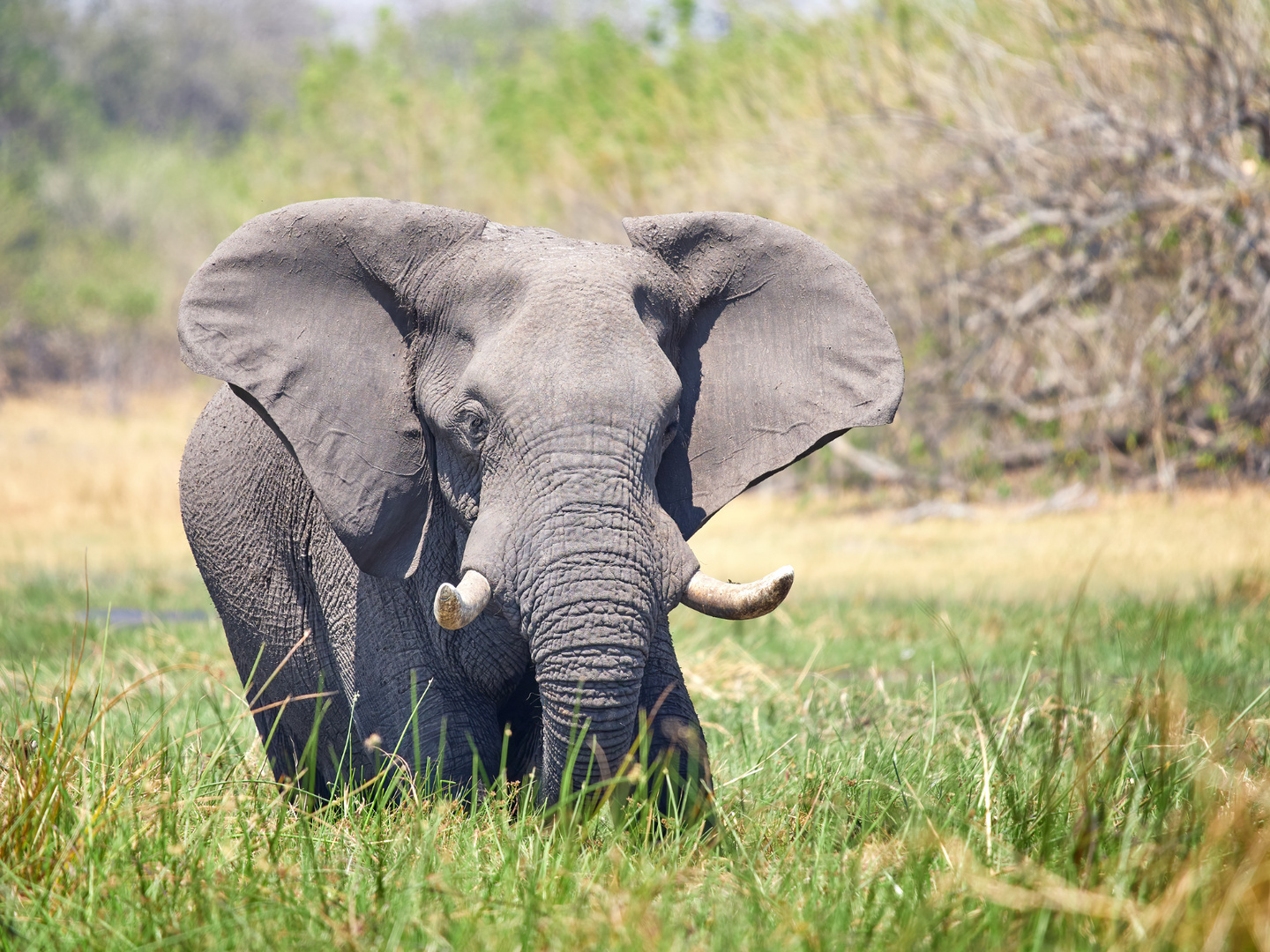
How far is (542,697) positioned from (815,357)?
4.80ft

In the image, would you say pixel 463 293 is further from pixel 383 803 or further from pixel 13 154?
pixel 13 154

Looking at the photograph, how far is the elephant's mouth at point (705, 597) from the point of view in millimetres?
3160

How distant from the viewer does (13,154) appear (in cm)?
5078

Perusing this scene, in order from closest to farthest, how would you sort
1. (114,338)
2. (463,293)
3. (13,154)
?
(463,293), (114,338), (13,154)

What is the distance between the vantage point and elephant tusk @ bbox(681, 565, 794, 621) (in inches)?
130

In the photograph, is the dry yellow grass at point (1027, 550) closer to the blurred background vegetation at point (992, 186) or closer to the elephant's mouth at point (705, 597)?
the blurred background vegetation at point (992, 186)

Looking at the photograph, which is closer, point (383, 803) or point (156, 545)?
point (383, 803)

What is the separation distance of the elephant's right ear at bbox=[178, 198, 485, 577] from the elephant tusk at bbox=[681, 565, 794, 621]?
0.88 meters

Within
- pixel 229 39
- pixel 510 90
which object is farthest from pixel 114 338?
pixel 229 39

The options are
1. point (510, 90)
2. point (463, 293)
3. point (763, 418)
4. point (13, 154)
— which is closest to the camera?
point (463, 293)

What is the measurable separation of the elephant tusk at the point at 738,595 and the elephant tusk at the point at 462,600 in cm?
52

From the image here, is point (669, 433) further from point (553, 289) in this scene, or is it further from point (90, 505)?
point (90, 505)

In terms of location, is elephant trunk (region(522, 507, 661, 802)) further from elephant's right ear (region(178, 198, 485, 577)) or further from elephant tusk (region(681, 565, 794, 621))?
elephant's right ear (region(178, 198, 485, 577))

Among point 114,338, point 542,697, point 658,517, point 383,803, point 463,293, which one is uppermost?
point 463,293
